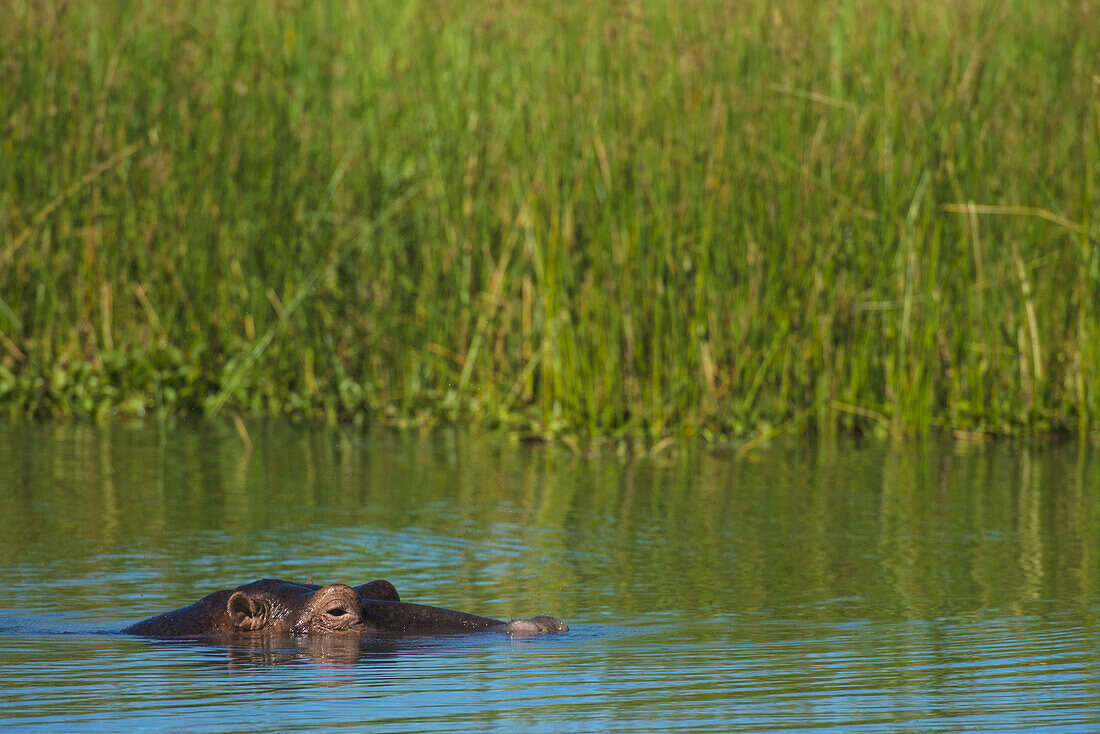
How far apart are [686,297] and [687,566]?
9.90ft

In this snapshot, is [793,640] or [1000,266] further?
[1000,266]

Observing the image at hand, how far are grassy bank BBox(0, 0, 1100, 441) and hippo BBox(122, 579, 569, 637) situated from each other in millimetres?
3743

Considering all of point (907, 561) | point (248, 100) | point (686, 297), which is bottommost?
point (907, 561)

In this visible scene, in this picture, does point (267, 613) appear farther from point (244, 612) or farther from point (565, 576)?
point (565, 576)

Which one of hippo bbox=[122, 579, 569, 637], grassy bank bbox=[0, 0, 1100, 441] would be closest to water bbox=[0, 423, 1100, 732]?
hippo bbox=[122, 579, 569, 637]

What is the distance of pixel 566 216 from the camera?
329 inches

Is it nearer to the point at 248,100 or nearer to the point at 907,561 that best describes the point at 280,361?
the point at 248,100

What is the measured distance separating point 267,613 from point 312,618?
0.12 m

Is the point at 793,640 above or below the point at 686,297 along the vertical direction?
below

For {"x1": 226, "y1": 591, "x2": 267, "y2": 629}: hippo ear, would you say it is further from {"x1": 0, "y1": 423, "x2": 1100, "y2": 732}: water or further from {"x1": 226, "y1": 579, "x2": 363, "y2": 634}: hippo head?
{"x1": 0, "y1": 423, "x2": 1100, "y2": 732}: water

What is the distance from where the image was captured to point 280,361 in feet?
29.8

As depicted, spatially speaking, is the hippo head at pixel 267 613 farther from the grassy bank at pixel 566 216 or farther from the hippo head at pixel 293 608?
the grassy bank at pixel 566 216

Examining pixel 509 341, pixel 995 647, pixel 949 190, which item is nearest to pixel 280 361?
pixel 509 341

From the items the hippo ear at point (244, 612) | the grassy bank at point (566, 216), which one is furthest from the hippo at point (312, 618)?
the grassy bank at point (566, 216)
